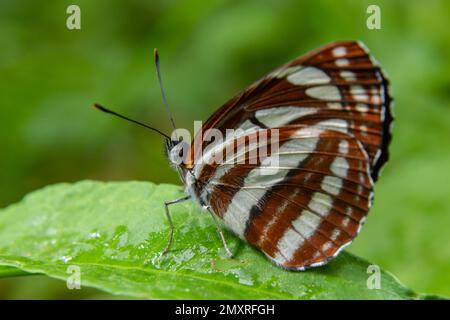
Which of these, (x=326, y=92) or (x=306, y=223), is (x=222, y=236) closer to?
(x=306, y=223)

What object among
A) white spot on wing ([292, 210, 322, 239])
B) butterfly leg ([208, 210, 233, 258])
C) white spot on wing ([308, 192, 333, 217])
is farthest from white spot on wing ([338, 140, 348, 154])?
butterfly leg ([208, 210, 233, 258])

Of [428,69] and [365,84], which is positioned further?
[428,69]

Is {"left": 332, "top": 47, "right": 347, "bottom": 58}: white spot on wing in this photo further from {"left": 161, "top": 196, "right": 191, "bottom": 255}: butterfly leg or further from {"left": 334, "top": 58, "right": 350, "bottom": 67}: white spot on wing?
{"left": 161, "top": 196, "right": 191, "bottom": 255}: butterfly leg

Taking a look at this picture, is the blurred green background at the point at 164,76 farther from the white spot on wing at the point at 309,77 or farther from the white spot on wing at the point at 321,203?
the white spot on wing at the point at 309,77

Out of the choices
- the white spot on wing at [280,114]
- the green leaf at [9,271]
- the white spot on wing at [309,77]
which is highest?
the white spot on wing at [309,77]

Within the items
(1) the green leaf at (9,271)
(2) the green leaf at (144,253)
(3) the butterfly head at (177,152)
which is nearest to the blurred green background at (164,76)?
(2) the green leaf at (144,253)
